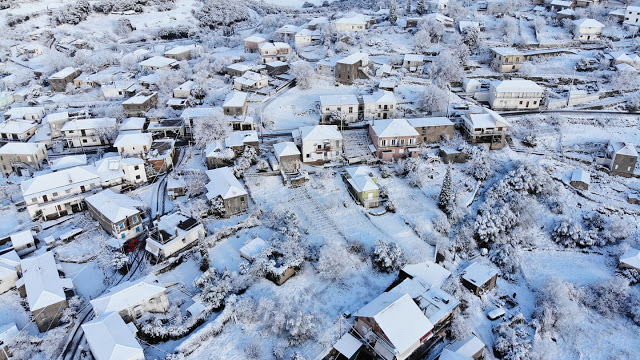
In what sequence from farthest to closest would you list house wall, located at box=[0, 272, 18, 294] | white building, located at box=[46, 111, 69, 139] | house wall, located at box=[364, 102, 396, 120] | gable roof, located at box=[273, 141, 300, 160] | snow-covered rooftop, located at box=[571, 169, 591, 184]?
house wall, located at box=[364, 102, 396, 120], white building, located at box=[46, 111, 69, 139], gable roof, located at box=[273, 141, 300, 160], snow-covered rooftop, located at box=[571, 169, 591, 184], house wall, located at box=[0, 272, 18, 294]

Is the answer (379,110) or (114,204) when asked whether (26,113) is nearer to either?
(114,204)

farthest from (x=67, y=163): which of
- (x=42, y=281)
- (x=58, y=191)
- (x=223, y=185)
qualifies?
(x=223, y=185)

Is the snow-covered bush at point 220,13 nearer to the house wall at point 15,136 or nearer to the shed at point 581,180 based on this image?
the house wall at point 15,136

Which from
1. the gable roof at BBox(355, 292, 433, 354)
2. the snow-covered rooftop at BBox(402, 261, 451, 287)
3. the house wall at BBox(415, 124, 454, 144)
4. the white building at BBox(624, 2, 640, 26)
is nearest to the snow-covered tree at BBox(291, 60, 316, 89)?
the house wall at BBox(415, 124, 454, 144)

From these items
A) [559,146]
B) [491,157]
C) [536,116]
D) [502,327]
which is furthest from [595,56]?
[502,327]

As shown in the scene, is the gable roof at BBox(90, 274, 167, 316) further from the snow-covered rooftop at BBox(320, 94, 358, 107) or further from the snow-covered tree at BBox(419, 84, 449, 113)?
the snow-covered tree at BBox(419, 84, 449, 113)

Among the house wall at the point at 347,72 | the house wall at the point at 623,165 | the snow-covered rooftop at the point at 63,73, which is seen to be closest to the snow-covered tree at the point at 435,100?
A: the house wall at the point at 347,72
